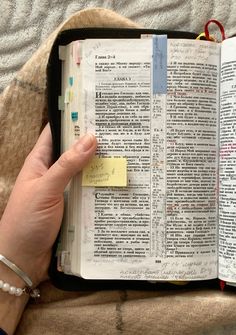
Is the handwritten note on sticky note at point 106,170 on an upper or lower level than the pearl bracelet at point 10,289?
upper

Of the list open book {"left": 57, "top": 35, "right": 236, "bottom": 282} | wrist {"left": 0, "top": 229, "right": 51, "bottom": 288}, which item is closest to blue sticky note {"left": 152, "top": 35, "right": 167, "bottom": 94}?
open book {"left": 57, "top": 35, "right": 236, "bottom": 282}

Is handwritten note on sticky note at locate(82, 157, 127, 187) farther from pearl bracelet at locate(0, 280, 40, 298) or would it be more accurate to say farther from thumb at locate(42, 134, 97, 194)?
pearl bracelet at locate(0, 280, 40, 298)

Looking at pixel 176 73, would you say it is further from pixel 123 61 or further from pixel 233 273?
pixel 233 273

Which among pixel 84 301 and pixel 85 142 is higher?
pixel 85 142

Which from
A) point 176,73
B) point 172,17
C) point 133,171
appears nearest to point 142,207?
point 133,171

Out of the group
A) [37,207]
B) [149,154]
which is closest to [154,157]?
[149,154]

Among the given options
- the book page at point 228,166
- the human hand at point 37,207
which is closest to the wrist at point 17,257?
the human hand at point 37,207

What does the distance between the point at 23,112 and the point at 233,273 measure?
329mm

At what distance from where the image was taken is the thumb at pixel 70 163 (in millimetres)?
524

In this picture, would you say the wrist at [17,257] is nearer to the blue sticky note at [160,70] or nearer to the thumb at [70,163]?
the thumb at [70,163]

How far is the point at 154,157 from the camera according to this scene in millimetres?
543

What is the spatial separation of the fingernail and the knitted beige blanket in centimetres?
12

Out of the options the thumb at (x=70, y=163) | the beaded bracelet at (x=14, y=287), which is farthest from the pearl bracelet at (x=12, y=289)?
the thumb at (x=70, y=163)

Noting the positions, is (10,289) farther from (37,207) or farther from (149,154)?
(149,154)
